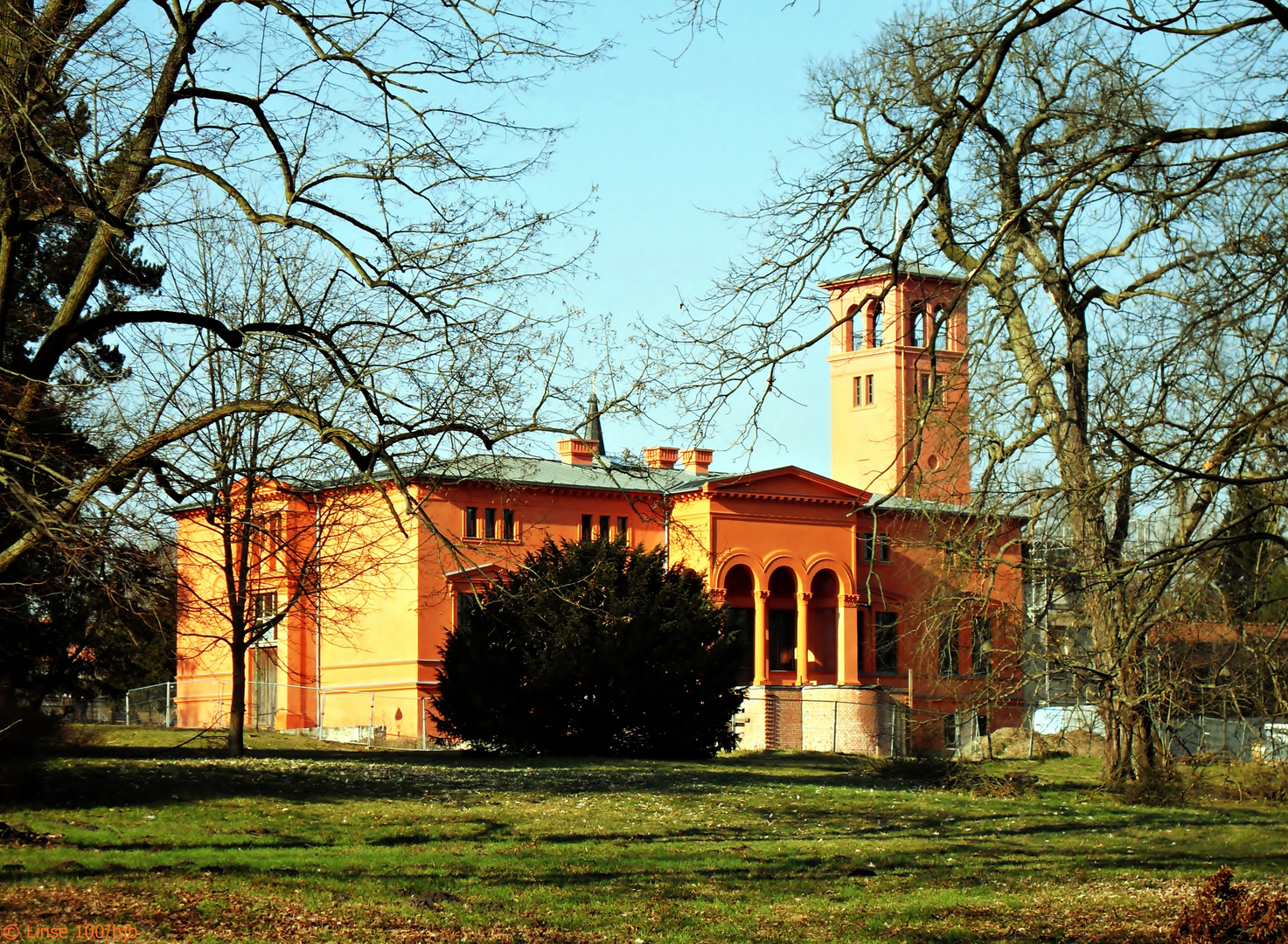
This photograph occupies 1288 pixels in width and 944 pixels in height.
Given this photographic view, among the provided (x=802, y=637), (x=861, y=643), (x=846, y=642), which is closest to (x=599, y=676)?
(x=802, y=637)

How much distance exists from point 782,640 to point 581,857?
1654 inches

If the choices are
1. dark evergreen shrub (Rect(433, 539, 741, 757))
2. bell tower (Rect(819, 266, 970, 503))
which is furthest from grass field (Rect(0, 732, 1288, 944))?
dark evergreen shrub (Rect(433, 539, 741, 757))

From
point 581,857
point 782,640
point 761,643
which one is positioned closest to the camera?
point 581,857

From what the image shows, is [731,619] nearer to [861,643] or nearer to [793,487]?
[793,487]

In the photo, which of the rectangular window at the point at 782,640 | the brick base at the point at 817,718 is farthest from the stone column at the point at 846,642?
the brick base at the point at 817,718

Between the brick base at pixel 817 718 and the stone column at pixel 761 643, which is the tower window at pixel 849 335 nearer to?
the brick base at pixel 817 718

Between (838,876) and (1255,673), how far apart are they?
17.9 ft

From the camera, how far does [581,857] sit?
1380cm

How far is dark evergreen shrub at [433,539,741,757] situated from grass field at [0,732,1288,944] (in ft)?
24.5

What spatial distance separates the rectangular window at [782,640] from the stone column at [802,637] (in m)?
1.44

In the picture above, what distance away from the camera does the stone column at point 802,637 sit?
5291cm

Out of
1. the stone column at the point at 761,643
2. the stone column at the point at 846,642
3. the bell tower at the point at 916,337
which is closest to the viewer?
the bell tower at the point at 916,337

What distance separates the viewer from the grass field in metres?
10.6

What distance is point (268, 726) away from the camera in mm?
50094
